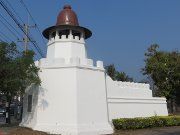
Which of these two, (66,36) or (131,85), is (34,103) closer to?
(66,36)

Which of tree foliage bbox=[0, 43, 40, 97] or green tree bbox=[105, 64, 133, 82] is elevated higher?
green tree bbox=[105, 64, 133, 82]

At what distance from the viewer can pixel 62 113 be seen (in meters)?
20.2

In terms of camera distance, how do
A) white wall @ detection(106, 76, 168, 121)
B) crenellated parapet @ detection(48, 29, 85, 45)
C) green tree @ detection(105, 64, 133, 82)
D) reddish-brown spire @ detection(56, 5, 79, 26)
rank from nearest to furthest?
crenellated parapet @ detection(48, 29, 85, 45) < reddish-brown spire @ detection(56, 5, 79, 26) < white wall @ detection(106, 76, 168, 121) < green tree @ detection(105, 64, 133, 82)

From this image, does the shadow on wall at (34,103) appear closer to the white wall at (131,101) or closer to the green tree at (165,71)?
the white wall at (131,101)

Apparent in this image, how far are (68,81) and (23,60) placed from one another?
3.28 m

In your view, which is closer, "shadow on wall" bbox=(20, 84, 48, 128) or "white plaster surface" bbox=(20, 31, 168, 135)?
"white plaster surface" bbox=(20, 31, 168, 135)

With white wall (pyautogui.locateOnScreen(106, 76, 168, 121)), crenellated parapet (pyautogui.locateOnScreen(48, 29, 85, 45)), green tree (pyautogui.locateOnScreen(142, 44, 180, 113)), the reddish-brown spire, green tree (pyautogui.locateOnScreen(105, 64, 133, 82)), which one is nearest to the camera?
crenellated parapet (pyautogui.locateOnScreen(48, 29, 85, 45))

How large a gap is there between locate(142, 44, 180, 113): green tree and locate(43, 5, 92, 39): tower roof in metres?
14.0

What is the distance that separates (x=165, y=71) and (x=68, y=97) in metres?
18.1

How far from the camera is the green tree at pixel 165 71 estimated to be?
35125 millimetres

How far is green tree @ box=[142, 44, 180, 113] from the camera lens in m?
35.1

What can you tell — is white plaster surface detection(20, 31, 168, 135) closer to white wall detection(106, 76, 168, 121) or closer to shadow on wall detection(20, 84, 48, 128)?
shadow on wall detection(20, 84, 48, 128)

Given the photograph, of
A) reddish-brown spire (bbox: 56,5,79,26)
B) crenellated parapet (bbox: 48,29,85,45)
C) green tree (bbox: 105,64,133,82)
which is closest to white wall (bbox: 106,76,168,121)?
crenellated parapet (bbox: 48,29,85,45)

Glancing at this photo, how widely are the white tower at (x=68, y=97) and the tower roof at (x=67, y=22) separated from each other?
1.12 metres
